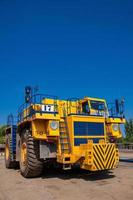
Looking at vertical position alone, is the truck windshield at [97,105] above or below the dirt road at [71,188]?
above

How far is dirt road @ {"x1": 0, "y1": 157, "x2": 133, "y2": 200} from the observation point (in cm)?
679

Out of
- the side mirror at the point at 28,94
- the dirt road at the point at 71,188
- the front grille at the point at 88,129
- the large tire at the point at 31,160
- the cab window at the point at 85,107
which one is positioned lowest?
the dirt road at the point at 71,188

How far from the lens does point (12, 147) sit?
12.7 metres

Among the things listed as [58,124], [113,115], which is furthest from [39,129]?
[113,115]

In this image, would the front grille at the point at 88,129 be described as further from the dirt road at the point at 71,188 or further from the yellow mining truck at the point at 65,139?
the dirt road at the point at 71,188

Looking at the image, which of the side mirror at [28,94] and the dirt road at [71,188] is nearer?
the dirt road at [71,188]

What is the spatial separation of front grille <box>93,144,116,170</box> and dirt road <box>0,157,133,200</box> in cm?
52

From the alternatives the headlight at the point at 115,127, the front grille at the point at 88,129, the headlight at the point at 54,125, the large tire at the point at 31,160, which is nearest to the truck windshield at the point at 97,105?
the headlight at the point at 115,127

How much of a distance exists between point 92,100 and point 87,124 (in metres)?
2.20

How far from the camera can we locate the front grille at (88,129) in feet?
32.0

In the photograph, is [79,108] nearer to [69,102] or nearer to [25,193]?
Result: [69,102]

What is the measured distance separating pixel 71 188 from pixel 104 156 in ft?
6.06

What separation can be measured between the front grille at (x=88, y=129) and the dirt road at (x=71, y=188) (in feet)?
5.50

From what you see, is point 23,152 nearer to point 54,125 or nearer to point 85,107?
point 54,125
